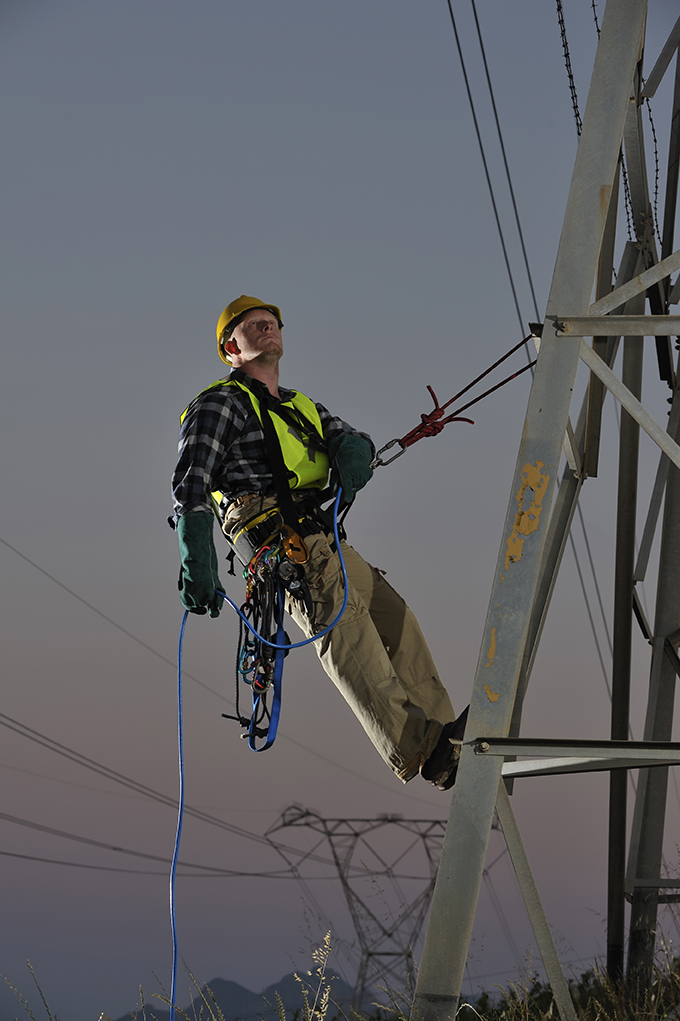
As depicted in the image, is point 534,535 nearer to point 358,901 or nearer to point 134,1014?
point 134,1014

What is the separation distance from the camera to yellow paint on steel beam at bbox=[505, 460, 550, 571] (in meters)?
4.34

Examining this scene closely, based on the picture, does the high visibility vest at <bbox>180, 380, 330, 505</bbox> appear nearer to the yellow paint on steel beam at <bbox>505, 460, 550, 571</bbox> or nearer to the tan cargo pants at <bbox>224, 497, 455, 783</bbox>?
the tan cargo pants at <bbox>224, 497, 455, 783</bbox>

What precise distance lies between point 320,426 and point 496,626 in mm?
1705

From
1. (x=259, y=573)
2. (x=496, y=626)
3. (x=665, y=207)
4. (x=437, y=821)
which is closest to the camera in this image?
(x=496, y=626)

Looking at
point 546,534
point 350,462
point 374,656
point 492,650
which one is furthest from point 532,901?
point 350,462

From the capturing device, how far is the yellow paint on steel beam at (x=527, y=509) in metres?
4.34

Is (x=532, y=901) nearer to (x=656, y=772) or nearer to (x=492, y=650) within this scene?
(x=492, y=650)

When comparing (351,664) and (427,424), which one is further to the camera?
(427,424)

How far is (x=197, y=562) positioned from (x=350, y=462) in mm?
988

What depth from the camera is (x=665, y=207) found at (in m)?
6.98

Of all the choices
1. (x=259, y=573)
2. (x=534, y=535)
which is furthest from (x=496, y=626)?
(x=259, y=573)

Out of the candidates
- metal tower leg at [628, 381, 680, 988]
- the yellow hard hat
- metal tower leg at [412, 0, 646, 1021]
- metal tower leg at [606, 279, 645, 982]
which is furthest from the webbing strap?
metal tower leg at [606, 279, 645, 982]

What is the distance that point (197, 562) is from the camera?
4.72m

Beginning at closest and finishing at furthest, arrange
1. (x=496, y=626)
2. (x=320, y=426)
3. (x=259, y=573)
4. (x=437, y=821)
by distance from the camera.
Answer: (x=496, y=626)
(x=259, y=573)
(x=320, y=426)
(x=437, y=821)
